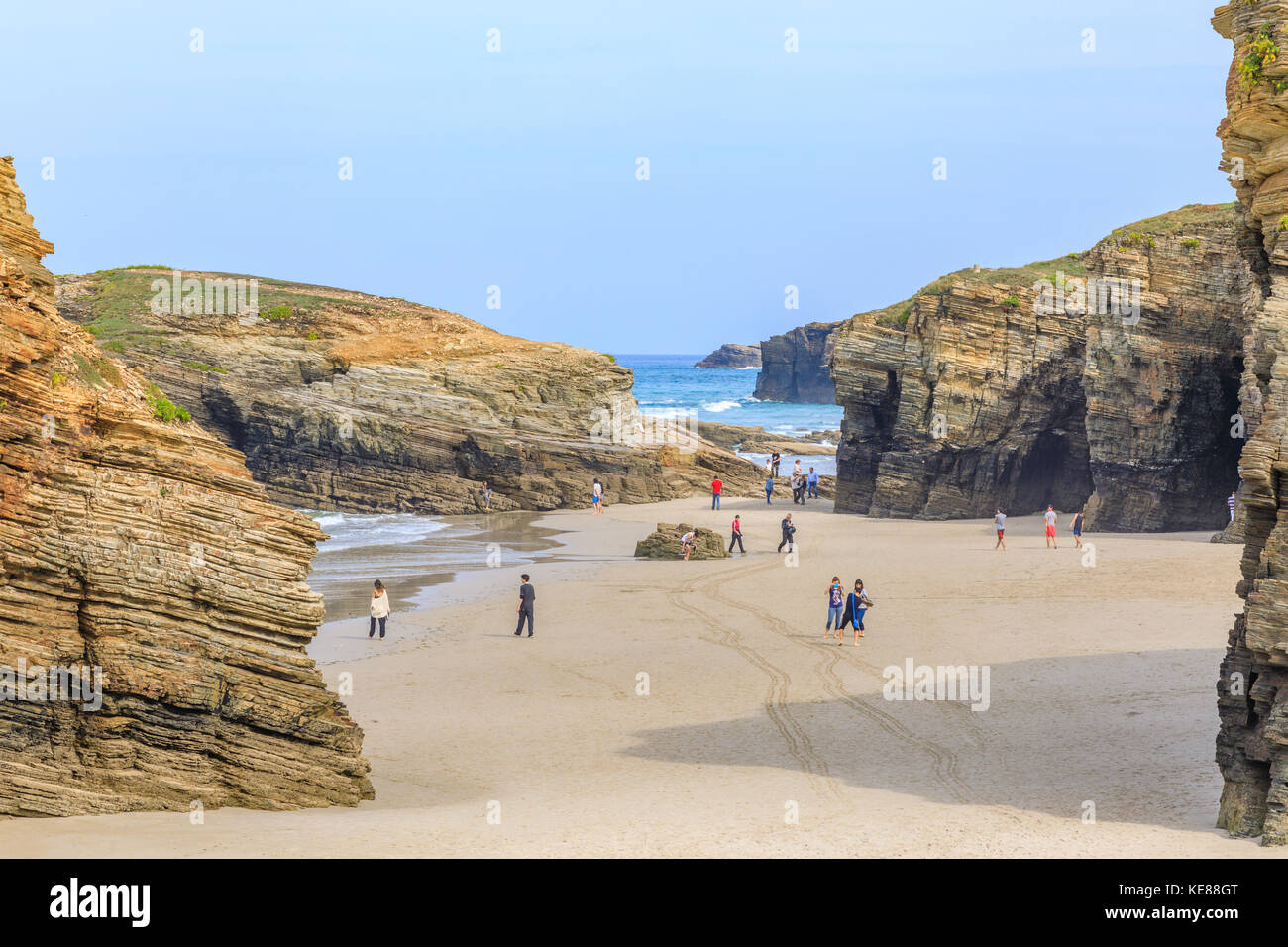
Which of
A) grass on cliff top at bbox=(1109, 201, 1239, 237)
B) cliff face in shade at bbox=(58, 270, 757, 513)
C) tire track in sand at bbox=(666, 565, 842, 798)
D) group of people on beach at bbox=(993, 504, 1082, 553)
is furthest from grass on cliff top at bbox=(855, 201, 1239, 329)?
tire track in sand at bbox=(666, 565, 842, 798)

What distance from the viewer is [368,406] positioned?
5062 centimetres

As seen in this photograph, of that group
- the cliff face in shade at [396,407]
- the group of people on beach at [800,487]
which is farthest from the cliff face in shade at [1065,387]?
the cliff face in shade at [396,407]

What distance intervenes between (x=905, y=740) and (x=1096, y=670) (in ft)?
16.4

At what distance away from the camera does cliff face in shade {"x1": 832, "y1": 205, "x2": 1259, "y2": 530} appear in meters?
36.7

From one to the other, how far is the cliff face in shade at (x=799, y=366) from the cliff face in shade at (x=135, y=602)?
144 meters

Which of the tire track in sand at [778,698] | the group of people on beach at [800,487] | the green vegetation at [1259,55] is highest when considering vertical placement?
the green vegetation at [1259,55]

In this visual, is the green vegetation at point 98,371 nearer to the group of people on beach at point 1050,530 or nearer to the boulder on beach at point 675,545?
the boulder on beach at point 675,545

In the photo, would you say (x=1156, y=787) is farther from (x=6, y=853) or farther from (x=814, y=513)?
(x=814, y=513)

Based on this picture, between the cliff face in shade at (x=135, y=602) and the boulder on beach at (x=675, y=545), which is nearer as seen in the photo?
the cliff face in shade at (x=135, y=602)

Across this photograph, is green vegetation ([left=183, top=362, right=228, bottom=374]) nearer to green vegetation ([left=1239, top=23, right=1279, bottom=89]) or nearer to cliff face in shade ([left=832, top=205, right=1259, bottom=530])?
cliff face in shade ([left=832, top=205, right=1259, bottom=530])

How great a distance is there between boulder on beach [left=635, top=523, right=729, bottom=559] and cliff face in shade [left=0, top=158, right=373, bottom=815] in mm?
21962

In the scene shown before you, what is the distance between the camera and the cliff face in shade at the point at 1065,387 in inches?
1446

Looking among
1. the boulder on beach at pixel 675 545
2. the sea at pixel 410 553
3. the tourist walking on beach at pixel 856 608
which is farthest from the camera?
the boulder on beach at pixel 675 545

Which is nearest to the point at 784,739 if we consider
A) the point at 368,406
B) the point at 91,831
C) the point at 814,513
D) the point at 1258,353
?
the point at 1258,353
